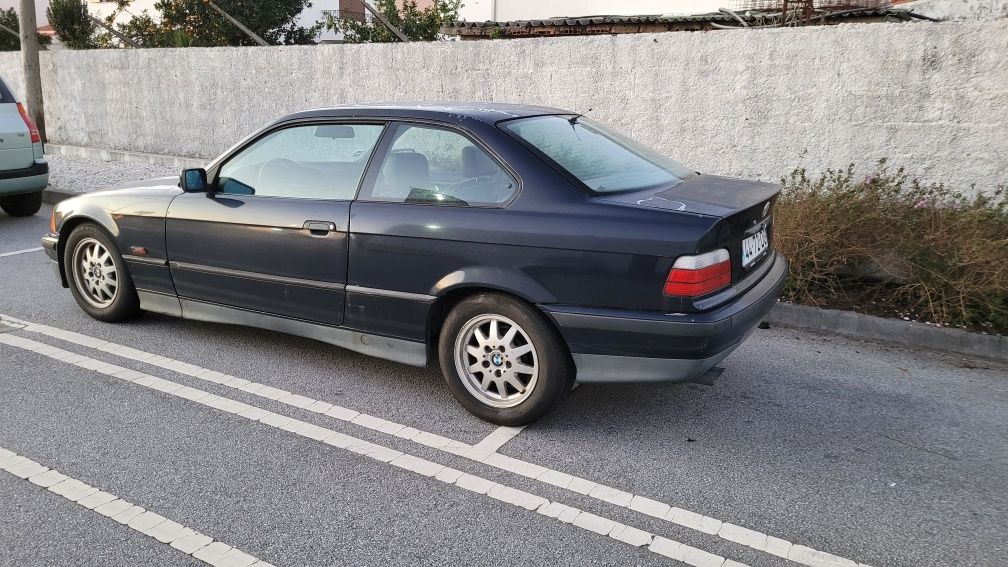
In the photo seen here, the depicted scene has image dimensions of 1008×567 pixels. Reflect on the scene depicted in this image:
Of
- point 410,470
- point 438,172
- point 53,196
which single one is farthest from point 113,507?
point 53,196

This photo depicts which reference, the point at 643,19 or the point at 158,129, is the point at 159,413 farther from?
the point at 643,19

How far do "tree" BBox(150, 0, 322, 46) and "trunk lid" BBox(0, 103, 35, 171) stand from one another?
10.1 meters

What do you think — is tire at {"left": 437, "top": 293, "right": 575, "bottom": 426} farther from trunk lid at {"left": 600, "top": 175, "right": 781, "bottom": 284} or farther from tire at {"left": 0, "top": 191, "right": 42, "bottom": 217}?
tire at {"left": 0, "top": 191, "right": 42, "bottom": 217}

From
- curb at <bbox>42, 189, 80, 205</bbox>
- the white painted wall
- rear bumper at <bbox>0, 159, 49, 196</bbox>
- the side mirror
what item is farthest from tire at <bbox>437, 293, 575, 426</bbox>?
the white painted wall

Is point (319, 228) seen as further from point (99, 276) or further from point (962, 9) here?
point (962, 9)

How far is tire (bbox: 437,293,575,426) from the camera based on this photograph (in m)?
3.71

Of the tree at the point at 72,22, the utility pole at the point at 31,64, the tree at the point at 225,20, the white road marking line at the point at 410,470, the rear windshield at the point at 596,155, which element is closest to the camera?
the white road marking line at the point at 410,470

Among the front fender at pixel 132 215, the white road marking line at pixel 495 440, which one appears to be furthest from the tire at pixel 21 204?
the white road marking line at pixel 495 440

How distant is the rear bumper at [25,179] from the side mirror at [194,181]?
17.6 ft

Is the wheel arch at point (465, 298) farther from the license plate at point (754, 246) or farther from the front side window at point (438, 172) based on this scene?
the license plate at point (754, 246)

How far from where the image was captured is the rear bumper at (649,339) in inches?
136

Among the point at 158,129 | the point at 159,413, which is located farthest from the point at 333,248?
the point at 158,129

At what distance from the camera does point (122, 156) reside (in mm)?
13617

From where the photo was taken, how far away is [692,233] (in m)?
3.42
